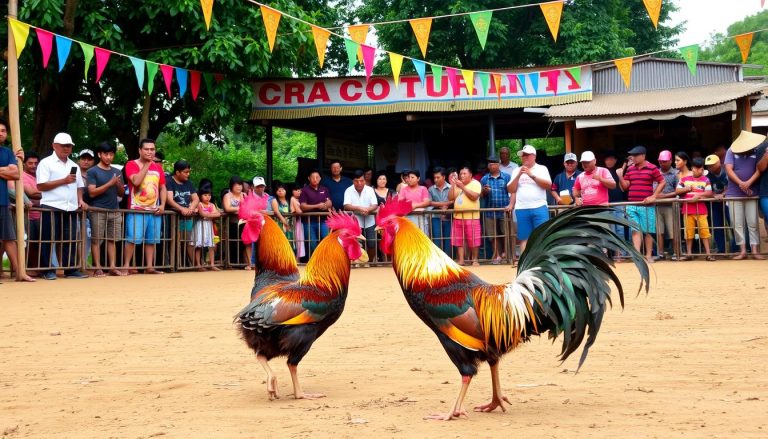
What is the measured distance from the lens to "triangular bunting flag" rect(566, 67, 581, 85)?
20.5 meters

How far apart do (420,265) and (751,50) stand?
64.9 metres

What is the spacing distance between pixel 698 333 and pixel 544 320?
10.3 ft

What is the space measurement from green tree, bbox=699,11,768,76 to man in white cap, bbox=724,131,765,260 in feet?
116

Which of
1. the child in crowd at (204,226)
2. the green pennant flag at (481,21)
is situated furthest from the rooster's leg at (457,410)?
the child in crowd at (204,226)

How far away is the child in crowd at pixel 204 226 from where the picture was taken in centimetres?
1731

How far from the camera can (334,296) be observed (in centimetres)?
598

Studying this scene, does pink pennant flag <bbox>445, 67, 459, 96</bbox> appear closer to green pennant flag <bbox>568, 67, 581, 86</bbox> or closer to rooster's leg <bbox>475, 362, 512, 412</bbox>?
green pennant flag <bbox>568, 67, 581, 86</bbox>

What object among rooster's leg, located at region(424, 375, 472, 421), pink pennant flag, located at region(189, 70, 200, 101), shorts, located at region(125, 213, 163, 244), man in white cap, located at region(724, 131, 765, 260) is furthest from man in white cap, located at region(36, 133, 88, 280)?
man in white cap, located at region(724, 131, 765, 260)

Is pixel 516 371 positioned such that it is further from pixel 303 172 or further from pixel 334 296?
pixel 303 172

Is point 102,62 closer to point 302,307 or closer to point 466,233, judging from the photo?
point 466,233

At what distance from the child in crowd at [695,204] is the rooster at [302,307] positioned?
38.8 feet

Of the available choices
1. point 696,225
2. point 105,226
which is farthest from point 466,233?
point 105,226

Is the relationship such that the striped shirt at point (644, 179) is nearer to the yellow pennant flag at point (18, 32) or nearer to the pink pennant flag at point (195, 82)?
→ the pink pennant flag at point (195, 82)

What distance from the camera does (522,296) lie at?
5.28m
